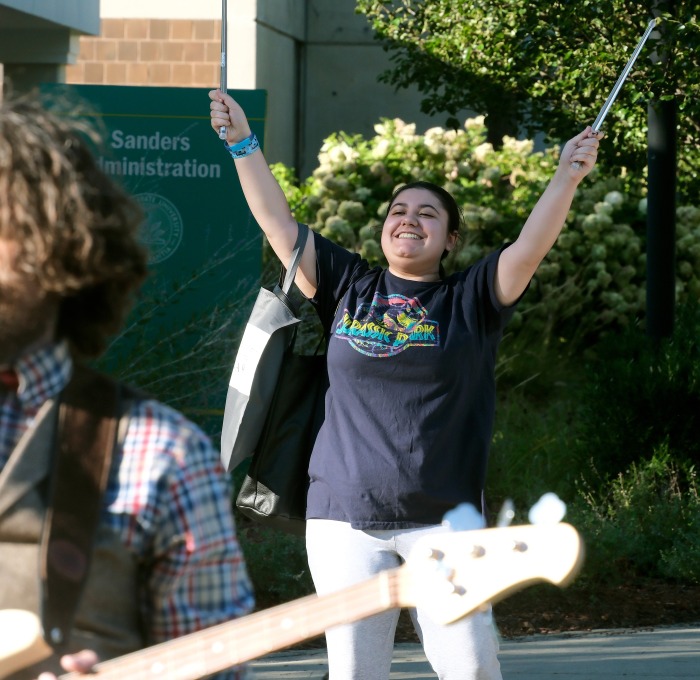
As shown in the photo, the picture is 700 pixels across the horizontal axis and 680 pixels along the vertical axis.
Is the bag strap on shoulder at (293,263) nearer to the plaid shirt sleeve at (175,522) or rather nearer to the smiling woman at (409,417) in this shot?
the smiling woman at (409,417)

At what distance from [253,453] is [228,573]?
6.31ft

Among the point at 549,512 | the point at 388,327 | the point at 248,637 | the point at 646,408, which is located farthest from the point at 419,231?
the point at 646,408

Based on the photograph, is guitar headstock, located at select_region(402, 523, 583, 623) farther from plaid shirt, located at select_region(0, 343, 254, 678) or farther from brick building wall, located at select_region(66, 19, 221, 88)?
brick building wall, located at select_region(66, 19, 221, 88)

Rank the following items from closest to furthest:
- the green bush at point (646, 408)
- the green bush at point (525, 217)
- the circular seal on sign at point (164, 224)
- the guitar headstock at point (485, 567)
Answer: the guitar headstock at point (485, 567), the green bush at point (646, 408), the circular seal on sign at point (164, 224), the green bush at point (525, 217)

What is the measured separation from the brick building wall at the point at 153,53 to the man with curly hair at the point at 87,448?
12870 millimetres

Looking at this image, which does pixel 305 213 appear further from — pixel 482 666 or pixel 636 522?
pixel 482 666

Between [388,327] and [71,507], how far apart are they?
6.26ft

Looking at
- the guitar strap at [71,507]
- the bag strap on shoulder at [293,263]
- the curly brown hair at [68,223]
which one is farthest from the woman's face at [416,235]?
the guitar strap at [71,507]

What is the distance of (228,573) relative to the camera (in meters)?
1.75

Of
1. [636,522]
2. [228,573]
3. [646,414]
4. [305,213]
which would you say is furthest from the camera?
[305,213]

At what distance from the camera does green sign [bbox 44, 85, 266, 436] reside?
6.72m

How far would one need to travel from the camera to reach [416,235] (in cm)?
362

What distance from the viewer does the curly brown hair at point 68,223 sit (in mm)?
1600

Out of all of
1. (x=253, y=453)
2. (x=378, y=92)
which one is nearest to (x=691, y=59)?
(x=253, y=453)
